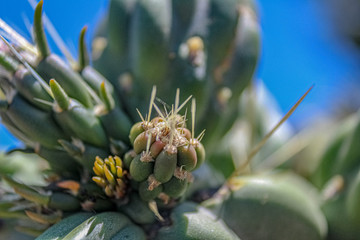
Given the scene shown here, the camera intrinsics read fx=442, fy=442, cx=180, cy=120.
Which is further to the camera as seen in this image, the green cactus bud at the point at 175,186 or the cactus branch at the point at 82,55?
the cactus branch at the point at 82,55

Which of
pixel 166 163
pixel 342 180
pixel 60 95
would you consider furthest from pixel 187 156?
pixel 342 180

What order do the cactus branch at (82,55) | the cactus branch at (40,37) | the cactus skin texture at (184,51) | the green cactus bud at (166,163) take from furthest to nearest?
the cactus skin texture at (184,51)
the cactus branch at (82,55)
the cactus branch at (40,37)
the green cactus bud at (166,163)

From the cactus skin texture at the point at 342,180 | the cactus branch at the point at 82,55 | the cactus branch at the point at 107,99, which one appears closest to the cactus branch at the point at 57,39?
the cactus branch at the point at 82,55

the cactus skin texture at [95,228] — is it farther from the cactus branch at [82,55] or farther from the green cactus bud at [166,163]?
the cactus branch at [82,55]

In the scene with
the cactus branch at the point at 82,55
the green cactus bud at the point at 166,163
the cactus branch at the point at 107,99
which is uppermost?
the cactus branch at the point at 82,55

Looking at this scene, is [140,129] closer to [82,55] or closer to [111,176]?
[111,176]

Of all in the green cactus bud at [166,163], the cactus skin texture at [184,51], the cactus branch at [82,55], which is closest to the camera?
the green cactus bud at [166,163]

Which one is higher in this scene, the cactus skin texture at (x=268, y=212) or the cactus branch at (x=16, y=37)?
the cactus branch at (x=16, y=37)
